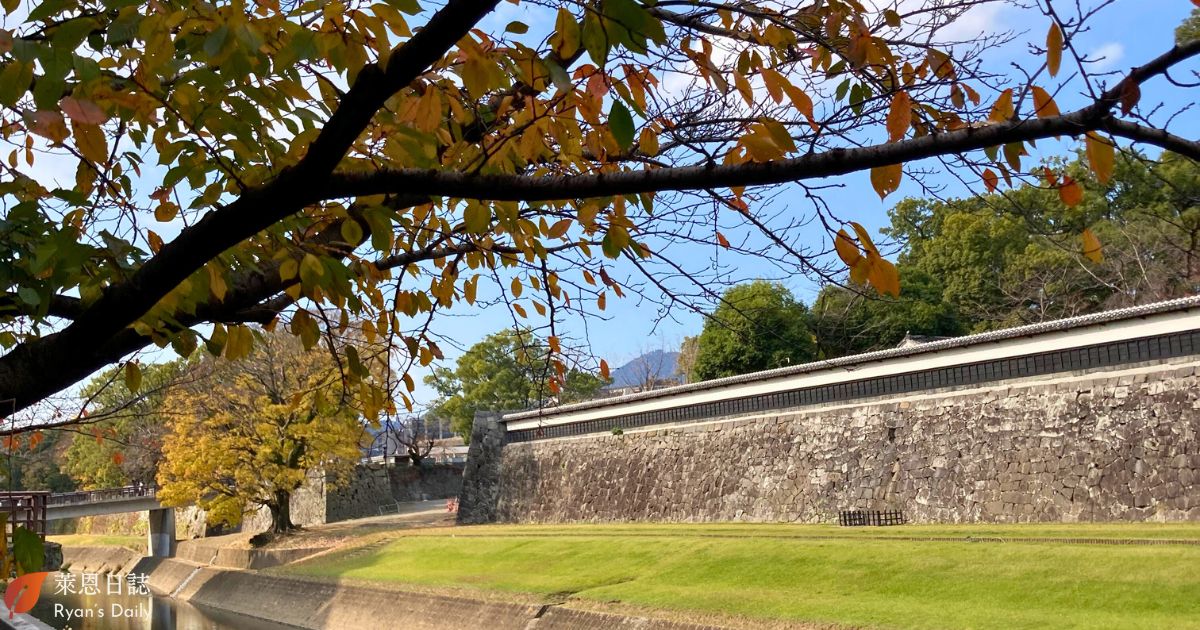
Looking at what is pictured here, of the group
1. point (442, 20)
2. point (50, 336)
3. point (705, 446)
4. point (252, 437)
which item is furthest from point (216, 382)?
point (442, 20)

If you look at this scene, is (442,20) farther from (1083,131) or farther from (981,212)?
(981,212)

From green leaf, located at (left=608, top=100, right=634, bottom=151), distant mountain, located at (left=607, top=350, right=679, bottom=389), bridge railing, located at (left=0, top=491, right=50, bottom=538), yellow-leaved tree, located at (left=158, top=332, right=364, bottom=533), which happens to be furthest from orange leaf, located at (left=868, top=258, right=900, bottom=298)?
yellow-leaved tree, located at (left=158, top=332, right=364, bottom=533)

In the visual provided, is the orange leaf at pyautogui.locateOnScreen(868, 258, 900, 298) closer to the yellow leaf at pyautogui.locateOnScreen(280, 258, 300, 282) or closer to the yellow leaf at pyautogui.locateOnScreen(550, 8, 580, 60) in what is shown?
A: the yellow leaf at pyautogui.locateOnScreen(550, 8, 580, 60)

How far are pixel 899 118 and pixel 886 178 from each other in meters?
0.14

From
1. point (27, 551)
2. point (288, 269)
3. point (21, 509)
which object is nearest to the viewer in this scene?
point (27, 551)

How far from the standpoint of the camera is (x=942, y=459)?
52.2ft

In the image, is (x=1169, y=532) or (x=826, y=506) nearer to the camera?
(x=1169, y=532)

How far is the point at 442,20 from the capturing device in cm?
194

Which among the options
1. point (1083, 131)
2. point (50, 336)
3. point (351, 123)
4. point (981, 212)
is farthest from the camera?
point (981, 212)

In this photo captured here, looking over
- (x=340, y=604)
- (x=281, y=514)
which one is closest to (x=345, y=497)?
(x=281, y=514)

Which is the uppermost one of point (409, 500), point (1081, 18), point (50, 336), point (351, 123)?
point (1081, 18)

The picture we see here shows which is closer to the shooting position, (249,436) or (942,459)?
(942,459)

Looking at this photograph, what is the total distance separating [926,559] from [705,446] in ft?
32.3

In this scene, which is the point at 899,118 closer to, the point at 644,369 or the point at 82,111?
the point at 82,111
